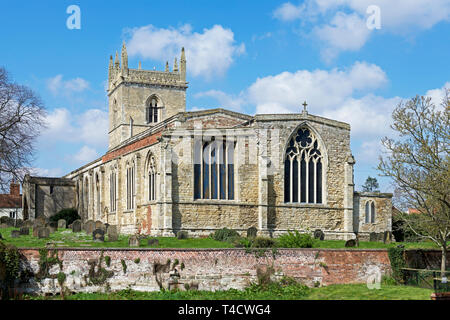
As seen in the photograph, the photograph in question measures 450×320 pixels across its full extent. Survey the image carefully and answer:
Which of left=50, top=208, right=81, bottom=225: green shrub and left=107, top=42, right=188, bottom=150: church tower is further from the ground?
left=107, top=42, right=188, bottom=150: church tower

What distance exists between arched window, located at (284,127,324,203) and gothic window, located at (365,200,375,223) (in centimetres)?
480

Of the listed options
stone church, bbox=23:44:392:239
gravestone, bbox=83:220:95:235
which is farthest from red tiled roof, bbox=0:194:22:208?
gravestone, bbox=83:220:95:235

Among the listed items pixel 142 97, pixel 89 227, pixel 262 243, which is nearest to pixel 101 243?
pixel 89 227

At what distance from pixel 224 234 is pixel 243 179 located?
5.55 meters

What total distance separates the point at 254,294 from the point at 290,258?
3077 mm

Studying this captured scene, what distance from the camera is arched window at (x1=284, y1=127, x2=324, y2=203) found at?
44.4m

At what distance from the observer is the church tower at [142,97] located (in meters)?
69.7

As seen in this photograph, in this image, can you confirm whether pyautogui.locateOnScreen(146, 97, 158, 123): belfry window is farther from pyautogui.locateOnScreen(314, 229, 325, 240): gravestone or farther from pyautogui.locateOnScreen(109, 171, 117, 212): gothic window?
pyautogui.locateOnScreen(314, 229, 325, 240): gravestone

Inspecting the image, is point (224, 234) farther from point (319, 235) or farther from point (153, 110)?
point (153, 110)

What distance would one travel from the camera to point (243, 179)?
141 feet

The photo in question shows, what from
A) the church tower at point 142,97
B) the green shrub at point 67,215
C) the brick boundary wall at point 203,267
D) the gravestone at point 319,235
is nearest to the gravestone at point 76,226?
the brick boundary wall at point 203,267

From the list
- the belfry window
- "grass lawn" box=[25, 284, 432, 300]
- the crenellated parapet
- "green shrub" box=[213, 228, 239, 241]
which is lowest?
"grass lawn" box=[25, 284, 432, 300]
